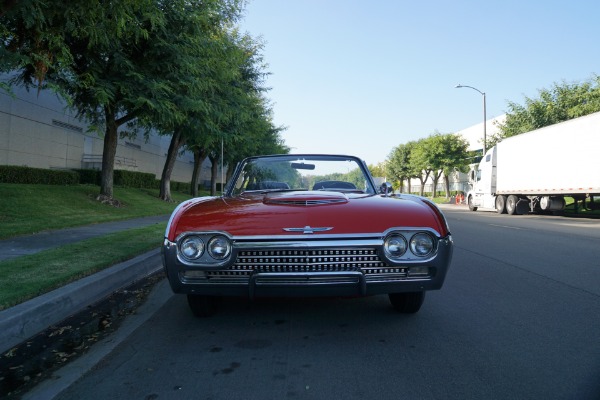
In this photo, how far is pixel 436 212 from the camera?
3650 mm

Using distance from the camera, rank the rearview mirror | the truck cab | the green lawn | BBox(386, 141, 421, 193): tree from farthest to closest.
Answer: BBox(386, 141, 421, 193): tree → the truck cab → the rearview mirror → the green lawn

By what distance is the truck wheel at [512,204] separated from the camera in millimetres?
22438

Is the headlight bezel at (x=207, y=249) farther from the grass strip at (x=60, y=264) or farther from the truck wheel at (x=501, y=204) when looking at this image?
the truck wheel at (x=501, y=204)

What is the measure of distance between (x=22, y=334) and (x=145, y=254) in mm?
3509

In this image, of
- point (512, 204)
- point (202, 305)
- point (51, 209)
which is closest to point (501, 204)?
point (512, 204)

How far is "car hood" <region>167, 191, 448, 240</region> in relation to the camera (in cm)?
333

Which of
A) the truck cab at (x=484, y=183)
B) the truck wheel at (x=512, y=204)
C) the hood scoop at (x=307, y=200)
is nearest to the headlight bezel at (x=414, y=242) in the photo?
the hood scoop at (x=307, y=200)

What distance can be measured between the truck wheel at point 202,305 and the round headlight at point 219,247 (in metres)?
0.74

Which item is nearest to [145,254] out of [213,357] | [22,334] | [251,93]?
[22,334]

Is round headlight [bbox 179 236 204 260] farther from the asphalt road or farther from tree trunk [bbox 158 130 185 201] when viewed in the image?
tree trunk [bbox 158 130 185 201]

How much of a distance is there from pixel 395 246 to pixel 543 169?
19.4 metres

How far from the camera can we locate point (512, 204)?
22.7 metres

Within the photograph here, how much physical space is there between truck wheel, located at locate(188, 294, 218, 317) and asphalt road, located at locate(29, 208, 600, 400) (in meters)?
0.09

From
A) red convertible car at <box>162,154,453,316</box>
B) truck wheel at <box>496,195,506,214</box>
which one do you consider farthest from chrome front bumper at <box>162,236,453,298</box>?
truck wheel at <box>496,195,506,214</box>
